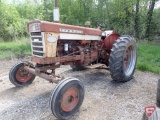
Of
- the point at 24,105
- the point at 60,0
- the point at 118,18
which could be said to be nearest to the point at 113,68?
the point at 24,105

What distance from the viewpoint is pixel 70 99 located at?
329 cm

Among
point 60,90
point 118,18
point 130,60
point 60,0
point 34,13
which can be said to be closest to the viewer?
point 60,90

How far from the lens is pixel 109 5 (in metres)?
12.7

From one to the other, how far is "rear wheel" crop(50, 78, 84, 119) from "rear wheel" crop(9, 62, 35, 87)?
5.55 feet

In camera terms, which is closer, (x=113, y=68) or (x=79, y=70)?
(x=113, y=68)

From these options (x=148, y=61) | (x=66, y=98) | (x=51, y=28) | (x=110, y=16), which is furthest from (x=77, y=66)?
(x=110, y=16)

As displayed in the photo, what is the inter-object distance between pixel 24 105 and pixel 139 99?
7.53ft

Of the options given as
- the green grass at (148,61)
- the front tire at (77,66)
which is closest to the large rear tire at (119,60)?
the front tire at (77,66)

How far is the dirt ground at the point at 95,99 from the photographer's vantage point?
3.30 meters

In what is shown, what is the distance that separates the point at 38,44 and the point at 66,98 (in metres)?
1.21

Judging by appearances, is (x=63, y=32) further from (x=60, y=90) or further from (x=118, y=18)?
(x=118, y=18)

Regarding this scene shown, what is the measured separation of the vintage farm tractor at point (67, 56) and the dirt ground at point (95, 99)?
10.2 inches

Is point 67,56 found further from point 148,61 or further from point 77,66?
point 148,61

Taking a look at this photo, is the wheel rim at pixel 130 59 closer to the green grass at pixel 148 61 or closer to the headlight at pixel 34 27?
the green grass at pixel 148 61
